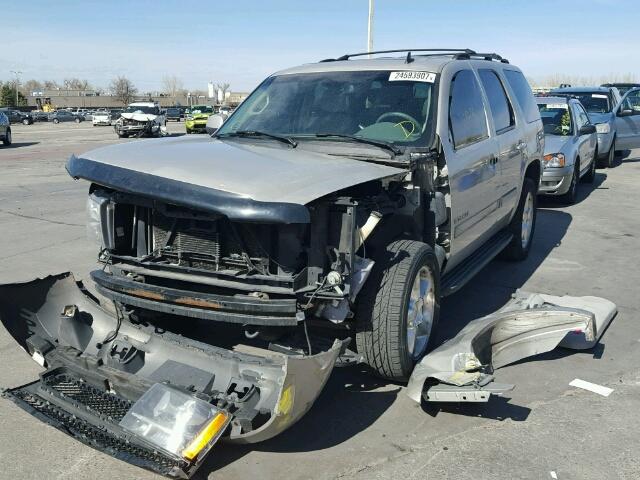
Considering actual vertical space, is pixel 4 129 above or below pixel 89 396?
below

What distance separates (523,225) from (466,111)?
7.92ft

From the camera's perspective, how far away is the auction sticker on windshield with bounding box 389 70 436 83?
4742 mm

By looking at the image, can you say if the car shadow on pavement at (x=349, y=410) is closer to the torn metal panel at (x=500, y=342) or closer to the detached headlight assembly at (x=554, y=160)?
the torn metal panel at (x=500, y=342)

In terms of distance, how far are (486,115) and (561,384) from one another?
2.43 m

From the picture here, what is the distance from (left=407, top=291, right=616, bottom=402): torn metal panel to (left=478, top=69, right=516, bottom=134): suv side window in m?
1.70

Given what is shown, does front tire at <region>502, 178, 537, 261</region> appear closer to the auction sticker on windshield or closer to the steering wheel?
the auction sticker on windshield

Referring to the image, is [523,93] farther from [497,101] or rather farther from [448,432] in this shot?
[448,432]

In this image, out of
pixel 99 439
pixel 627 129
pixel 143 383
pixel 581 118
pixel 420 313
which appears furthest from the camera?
pixel 627 129

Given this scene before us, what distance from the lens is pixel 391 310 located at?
3643 millimetres

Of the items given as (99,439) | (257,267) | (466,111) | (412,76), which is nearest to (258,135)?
(412,76)

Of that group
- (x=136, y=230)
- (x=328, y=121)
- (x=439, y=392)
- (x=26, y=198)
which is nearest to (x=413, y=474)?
(x=439, y=392)

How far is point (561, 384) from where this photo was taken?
4.18 meters

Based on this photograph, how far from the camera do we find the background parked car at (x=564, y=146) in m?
10.6

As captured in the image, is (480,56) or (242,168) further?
(480,56)
